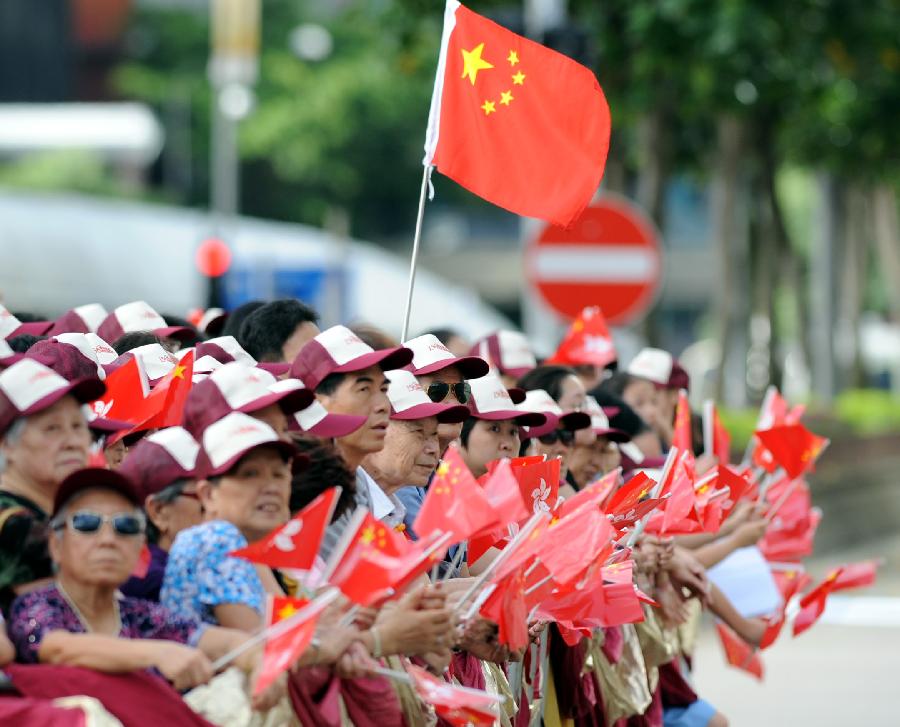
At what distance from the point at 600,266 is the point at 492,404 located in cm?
822

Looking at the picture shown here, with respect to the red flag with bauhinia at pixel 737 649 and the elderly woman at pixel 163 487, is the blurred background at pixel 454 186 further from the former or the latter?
the elderly woman at pixel 163 487

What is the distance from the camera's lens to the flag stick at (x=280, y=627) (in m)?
4.78

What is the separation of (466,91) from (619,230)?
7093mm

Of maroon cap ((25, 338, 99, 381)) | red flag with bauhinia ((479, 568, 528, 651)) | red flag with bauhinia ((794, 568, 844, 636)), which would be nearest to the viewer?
red flag with bauhinia ((479, 568, 528, 651))

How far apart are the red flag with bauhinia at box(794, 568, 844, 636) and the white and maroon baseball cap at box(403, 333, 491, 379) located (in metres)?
2.31

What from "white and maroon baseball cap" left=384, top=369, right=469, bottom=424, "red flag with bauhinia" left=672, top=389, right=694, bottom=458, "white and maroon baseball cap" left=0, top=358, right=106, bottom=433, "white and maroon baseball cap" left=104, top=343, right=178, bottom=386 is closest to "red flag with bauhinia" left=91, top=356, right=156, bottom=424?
"white and maroon baseball cap" left=104, top=343, right=178, bottom=386

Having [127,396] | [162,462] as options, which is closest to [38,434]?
[162,462]

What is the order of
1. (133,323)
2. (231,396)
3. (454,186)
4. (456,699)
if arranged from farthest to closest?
(454,186)
(133,323)
(231,396)
(456,699)

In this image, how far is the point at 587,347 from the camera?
10.9m

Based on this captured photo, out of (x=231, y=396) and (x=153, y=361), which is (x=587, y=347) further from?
(x=231, y=396)

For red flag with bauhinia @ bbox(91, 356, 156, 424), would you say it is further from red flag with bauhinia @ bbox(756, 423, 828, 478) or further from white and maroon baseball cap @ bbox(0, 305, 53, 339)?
red flag with bauhinia @ bbox(756, 423, 828, 478)

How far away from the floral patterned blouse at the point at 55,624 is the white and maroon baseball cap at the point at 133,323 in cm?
345

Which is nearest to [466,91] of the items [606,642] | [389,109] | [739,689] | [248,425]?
[606,642]

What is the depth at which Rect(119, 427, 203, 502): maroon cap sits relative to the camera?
17.4ft
